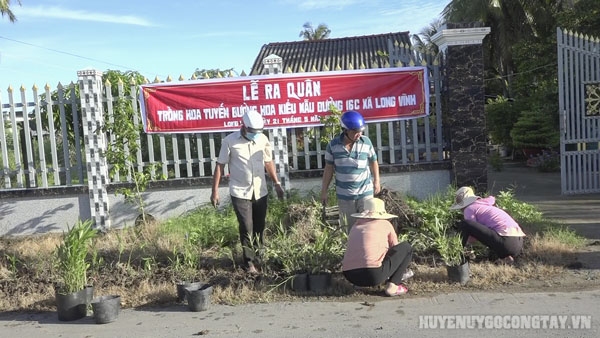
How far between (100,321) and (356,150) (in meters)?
2.98

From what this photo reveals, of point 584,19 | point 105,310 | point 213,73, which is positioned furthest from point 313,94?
point 584,19

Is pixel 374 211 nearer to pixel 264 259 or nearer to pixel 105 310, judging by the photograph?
pixel 264 259

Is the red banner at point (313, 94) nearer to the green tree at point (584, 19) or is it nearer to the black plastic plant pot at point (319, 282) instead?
the black plastic plant pot at point (319, 282)

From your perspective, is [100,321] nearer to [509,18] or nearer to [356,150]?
[356,150]

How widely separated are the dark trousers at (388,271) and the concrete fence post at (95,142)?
473 centimetres

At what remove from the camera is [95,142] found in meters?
8.14

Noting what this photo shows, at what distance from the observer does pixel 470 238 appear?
226 inches

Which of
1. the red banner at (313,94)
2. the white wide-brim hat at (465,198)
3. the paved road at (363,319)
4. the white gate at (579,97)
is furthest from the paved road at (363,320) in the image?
the white gate at (579,97)

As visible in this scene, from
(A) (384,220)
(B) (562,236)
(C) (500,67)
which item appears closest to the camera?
(A) (384,220)

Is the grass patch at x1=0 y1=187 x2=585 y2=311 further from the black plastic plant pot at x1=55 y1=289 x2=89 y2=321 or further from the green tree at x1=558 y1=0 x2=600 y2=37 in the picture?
the green tree at x1=558 y1=0 x2=600 y2=37

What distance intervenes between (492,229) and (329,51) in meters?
18.9

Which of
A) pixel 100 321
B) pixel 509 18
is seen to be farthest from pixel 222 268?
pixel 509 18

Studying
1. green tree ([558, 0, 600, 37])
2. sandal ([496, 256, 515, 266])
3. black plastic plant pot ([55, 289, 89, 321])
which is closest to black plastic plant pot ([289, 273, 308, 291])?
black plastic plant pot ([55, 289, 89, 321])

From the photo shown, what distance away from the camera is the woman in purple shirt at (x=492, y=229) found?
5.60 meters
